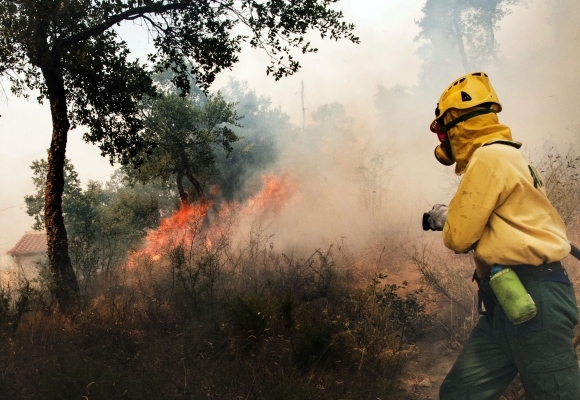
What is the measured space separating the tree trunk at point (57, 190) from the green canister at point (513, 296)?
17.2 feet

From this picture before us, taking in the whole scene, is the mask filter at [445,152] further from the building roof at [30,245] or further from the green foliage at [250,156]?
the building roof at [30,245]

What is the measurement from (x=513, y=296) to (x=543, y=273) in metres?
0.23

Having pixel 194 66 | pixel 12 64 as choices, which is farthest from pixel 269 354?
pixel 12 64

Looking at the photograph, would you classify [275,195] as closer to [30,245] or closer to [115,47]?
[115,47]

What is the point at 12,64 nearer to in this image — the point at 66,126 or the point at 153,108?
the point at 66,126

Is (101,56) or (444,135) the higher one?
(101,56)

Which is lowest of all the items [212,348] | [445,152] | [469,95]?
[212,348]

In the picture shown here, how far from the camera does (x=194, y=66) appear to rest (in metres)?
6.00

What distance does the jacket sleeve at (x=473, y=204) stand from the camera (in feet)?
5.93

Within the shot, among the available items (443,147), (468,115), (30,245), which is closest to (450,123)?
(468,115)

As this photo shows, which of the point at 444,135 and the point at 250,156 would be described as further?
the point at 250,156

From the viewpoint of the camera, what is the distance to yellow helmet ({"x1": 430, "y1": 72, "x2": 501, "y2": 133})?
204cm

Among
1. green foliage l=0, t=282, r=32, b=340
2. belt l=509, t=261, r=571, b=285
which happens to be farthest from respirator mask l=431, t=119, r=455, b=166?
green foliage l=0, t=282, r=32, b=340

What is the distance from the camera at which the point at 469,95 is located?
2.07 m
